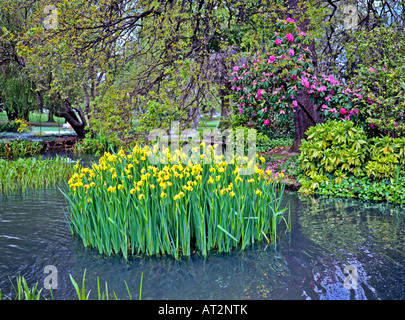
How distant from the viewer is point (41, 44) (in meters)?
7.95

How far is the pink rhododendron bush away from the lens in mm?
8047

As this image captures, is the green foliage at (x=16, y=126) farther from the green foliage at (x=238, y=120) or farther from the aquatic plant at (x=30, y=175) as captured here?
the green foliage at (x=238, y=120)

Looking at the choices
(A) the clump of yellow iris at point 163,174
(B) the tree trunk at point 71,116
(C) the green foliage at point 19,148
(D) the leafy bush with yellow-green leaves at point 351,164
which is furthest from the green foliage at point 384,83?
(B) the tree trunk at point 71,116

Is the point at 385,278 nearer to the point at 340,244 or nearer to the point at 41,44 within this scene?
the point at 340,244

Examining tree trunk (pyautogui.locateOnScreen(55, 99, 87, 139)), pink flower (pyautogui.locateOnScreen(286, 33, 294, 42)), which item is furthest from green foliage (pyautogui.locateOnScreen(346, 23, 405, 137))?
tree trunk (pyautogui.locateOnScreen(55, 99, 87, 139))

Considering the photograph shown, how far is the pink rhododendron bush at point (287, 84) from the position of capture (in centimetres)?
805

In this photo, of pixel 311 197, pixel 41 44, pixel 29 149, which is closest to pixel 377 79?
pixel 311 197

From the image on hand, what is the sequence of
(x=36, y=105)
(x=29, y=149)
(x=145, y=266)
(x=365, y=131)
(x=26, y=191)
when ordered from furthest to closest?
(x=36, y=105) < (x=29, y=149) < (x=365, y=131) < (x=26, y=191) < (x=145, y=266)

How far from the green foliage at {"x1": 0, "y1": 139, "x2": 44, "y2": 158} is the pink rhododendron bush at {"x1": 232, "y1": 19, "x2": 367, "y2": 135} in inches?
476

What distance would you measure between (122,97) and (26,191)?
3269 millimetres

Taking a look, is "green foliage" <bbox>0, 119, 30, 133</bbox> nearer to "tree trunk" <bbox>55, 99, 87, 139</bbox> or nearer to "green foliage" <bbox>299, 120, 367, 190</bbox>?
"tree trunk" <bbox>55, 99, 87, 139</bbox>

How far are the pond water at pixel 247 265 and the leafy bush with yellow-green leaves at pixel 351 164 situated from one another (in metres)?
1.88

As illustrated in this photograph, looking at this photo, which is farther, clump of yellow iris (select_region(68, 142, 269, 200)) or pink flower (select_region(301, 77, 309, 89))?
pink flower (select_region(301, 77, 309, 89))
